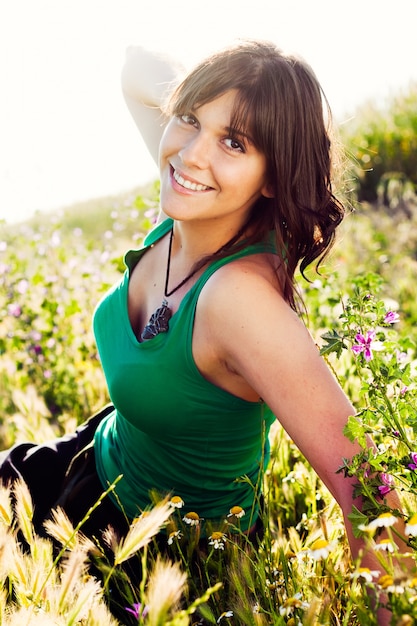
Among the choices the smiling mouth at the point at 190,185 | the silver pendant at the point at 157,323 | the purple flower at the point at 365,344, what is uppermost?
the smiling mouth at the point at 190,185

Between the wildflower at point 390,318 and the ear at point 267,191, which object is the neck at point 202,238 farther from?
the wildflower at point 390,318

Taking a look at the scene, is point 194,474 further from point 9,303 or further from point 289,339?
point 9,303

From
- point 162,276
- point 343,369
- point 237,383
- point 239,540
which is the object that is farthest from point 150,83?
point 239,540

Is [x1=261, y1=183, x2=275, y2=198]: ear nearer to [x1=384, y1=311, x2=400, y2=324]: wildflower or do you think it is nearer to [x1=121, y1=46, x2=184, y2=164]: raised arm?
[x1=384, y1=311, x2=400, y2=324]: wildflower

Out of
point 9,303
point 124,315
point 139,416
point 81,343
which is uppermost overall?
point 124,315

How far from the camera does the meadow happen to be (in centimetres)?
112

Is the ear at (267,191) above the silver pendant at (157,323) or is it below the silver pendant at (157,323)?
above

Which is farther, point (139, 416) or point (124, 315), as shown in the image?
point (124, 315)

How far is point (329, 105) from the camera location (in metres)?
1.79

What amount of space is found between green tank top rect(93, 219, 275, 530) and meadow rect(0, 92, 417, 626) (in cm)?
8

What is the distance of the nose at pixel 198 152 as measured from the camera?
67.9 inches

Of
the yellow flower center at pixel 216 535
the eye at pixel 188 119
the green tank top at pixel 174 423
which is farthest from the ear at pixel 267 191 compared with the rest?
the yellow flower center at pixel 216 535

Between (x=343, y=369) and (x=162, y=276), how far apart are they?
0.84m

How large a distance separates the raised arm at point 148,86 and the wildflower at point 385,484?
1.69 m
